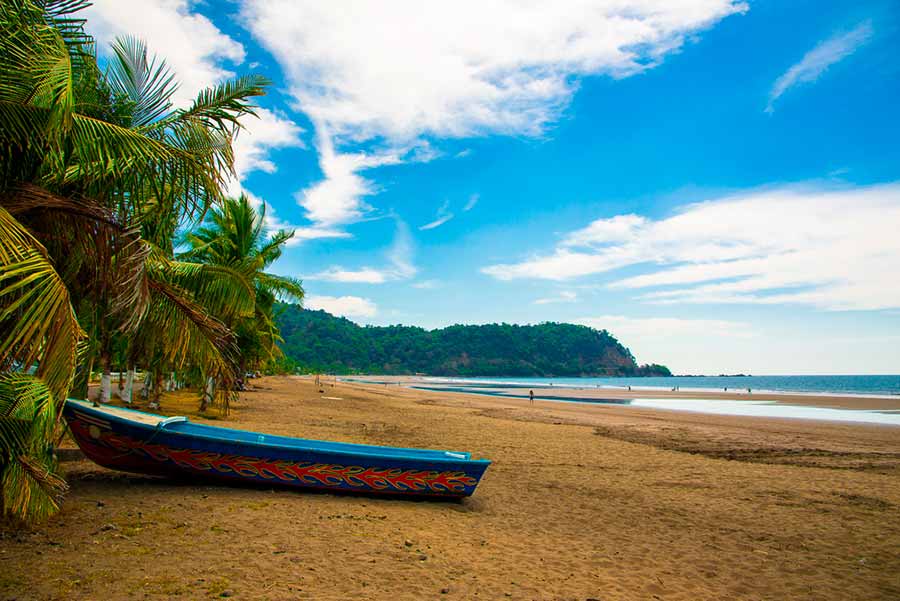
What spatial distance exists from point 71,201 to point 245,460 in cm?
364

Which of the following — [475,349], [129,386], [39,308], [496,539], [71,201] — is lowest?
[496,539]

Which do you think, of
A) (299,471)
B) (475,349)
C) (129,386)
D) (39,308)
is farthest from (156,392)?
(475,349)

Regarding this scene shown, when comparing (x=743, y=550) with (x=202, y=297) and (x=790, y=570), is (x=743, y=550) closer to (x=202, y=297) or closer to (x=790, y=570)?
(x=790, y=570)

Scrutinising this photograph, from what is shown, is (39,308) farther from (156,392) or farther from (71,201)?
(156,392)

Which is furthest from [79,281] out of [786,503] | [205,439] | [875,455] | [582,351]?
[582,351]

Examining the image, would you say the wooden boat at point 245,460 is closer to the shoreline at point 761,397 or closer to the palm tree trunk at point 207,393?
the palm tree trunk at point 207,393

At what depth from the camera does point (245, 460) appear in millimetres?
6824

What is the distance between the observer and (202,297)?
8445mm

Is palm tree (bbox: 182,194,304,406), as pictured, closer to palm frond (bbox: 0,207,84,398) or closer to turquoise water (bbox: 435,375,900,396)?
palm frond (bbox: 0,207,84,398)

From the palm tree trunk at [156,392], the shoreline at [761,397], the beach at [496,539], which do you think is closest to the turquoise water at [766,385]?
the shoreline at [761,397]

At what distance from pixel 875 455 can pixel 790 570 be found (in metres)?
9.94

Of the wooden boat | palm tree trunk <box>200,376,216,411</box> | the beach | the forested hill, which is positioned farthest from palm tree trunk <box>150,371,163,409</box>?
the forested hill

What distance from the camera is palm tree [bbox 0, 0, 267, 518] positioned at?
3.83 metres

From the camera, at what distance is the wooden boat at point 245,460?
21.6 feet
